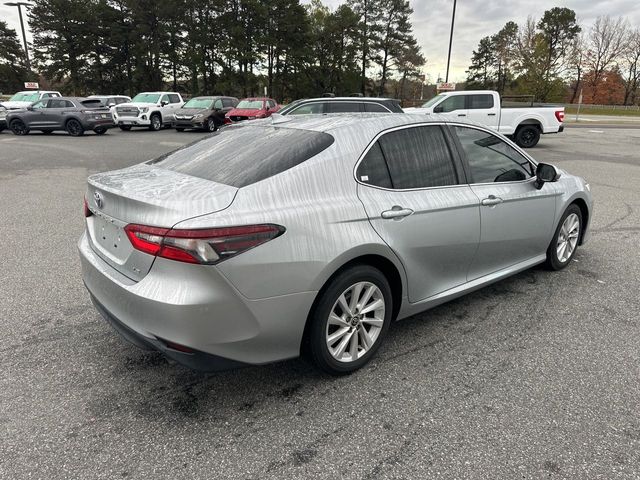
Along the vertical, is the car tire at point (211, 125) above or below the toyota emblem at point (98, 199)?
below

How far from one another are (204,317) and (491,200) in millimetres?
2380

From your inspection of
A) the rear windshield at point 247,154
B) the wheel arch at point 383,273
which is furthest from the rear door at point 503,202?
the rear windshield at point 247,154

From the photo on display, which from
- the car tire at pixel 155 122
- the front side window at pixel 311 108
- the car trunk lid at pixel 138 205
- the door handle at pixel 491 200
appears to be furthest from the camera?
the car tire at pixel 155 122

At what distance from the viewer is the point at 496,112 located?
51.9 ft

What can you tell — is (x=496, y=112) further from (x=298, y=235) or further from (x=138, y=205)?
(x=138, y=205)

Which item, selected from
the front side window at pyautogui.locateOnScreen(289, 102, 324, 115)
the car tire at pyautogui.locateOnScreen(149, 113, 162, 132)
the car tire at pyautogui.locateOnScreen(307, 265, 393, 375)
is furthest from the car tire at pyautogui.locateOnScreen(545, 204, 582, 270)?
the car tire at pyautogui.locateOnScreen(149, 113, 162, 132)

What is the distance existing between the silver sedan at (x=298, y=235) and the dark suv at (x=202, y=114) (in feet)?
63.1

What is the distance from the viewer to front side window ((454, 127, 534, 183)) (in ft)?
11.7

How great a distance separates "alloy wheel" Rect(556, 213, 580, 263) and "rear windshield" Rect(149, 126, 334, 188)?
2933mm

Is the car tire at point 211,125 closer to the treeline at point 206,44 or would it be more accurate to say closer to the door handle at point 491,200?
the door handle at point 491,200

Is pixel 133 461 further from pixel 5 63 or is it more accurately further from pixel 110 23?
pixel 5 63

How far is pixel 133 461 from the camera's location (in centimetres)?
218

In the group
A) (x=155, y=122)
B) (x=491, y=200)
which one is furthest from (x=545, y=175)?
(x=155, y=122)

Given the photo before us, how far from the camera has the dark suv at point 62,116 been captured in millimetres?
19797
